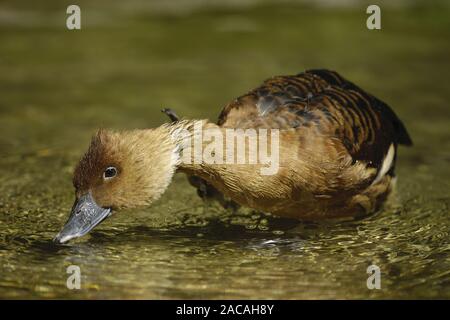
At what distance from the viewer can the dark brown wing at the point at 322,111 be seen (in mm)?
5086

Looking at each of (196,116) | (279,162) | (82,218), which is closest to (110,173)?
(82,218)

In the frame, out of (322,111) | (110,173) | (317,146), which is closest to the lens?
(110,173)

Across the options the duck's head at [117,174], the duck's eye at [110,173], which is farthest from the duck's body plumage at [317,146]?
the duck's eye at [110,173]

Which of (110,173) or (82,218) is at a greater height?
(110,173)

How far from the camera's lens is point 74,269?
4637 mm

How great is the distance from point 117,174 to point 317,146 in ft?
3.94

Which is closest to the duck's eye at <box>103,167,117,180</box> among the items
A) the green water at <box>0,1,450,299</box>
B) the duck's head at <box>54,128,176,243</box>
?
the duck's head at <box>54,128,176,243</box>

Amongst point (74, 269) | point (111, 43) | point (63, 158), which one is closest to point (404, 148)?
point (63, 158)

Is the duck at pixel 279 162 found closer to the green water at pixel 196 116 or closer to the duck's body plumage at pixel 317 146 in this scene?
the duck's body plumage at pixel 317 146

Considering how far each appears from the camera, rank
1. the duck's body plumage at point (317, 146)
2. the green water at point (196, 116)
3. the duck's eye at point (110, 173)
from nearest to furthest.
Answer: the green water at point (196, 116), the duck's eye at point (110, 173), the duck's body plumage at point (317, 146)

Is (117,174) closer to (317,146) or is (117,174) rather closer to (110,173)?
(110,173)

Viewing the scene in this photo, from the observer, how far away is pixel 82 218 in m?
4.82

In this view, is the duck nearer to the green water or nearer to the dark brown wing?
the dark brown wing
